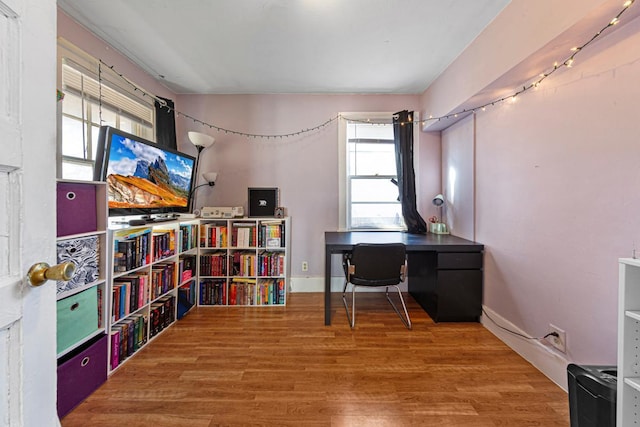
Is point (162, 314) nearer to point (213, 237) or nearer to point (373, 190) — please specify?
point (213, 237)

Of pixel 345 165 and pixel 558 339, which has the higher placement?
pixel 345 165

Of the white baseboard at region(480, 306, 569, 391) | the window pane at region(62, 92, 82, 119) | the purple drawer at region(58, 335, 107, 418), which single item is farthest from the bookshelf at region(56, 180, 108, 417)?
the white baseboard at region(480, 306, 569, 391)

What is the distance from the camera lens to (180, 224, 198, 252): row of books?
250cm

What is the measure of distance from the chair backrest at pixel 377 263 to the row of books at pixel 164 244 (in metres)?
1.60

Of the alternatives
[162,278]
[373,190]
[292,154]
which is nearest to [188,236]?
[162,278]

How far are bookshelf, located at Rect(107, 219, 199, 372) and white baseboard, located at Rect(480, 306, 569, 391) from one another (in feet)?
9.13

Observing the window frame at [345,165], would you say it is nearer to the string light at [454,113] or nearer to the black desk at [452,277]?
the string light at [454,113]

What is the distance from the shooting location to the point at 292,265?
3143mm

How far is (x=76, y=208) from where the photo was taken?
144cm

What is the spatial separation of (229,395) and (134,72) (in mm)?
2850

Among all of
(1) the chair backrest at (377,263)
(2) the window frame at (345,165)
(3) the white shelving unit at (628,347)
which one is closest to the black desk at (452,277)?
(1) the chair backrest at (377,263)

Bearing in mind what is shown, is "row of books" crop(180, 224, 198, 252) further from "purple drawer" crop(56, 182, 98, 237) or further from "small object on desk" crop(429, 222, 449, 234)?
"small object on desk" crop(429, 222, 449, 234)

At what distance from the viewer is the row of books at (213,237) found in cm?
275

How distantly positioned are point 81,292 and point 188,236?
1150mm
